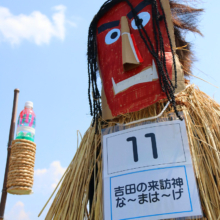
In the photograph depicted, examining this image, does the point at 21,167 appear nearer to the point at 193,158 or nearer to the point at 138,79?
the point at 138,79

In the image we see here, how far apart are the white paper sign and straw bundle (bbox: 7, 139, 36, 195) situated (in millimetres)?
828

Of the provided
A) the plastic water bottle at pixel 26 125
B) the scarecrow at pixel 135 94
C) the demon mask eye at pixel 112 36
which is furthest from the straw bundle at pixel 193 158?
the plastic water bottle at pixel 26 125

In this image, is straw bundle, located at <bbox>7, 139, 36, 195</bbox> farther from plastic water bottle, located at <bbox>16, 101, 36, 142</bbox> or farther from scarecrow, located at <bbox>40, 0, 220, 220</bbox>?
scarecrow, located at <bbox>40, 0, 220, 220</bbox>

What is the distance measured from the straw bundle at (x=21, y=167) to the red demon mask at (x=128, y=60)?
79 centimetres

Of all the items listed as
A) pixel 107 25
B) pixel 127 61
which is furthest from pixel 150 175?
pixel 107 25

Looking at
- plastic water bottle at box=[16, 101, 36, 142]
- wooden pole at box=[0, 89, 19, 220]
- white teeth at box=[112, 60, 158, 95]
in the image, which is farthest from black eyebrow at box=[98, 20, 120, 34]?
wooden pole at box=[0, 89, 19, 220]

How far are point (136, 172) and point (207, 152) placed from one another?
340mm

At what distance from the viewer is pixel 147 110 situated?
166 centimetres

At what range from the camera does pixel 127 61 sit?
1.72 metres

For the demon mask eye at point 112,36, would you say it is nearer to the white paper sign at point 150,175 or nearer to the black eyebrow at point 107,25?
the black eyebrow at point 107,25

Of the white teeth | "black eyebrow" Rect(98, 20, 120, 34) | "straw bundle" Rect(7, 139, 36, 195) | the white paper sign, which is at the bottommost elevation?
the white paper sign

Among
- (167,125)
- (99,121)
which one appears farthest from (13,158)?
(167,125)

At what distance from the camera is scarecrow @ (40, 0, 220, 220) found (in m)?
1.51

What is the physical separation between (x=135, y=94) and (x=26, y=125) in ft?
3.48
